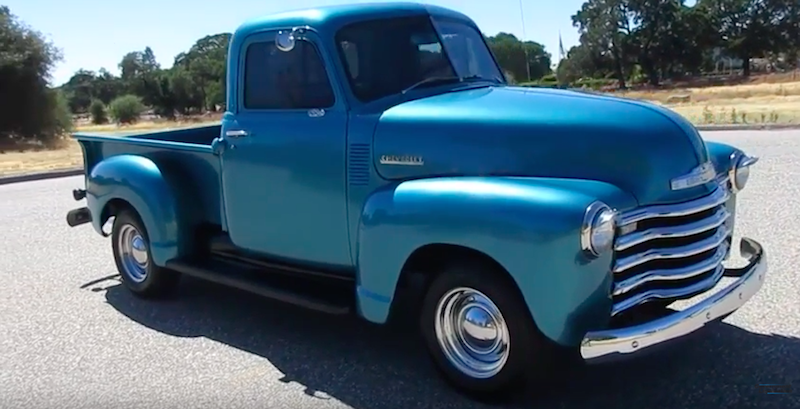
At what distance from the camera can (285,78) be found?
4.87 m

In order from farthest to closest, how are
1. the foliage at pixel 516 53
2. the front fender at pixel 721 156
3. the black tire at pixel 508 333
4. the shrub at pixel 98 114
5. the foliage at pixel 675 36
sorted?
the foliage at pixel 675 36
the shrub at pixel 98 114
the foliage at pixel 516 53
the front fender at pixel 721 156
the black tire at pixel 508 333

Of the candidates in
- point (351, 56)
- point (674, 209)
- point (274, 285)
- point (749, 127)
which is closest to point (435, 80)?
point (351, 56)

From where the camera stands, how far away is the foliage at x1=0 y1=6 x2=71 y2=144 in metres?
30.6

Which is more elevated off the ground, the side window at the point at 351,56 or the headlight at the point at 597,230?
the side window at the point at 351,56

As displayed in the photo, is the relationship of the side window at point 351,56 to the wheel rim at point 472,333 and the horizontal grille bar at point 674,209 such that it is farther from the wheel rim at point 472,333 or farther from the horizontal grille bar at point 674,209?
the horizontal grille bar at point 674,209

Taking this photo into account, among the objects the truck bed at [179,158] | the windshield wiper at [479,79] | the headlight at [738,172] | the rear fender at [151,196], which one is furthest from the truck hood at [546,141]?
the rear fender at [151,196]

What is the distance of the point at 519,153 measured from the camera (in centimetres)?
385

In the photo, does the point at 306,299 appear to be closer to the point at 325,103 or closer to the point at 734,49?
the point at 325,103

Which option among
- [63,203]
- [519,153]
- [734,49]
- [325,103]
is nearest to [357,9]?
[325,103]

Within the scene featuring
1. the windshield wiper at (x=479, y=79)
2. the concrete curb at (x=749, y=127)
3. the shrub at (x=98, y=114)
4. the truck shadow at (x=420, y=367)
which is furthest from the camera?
the shrub at (x=98, y=114)

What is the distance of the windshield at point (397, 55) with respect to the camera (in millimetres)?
4582

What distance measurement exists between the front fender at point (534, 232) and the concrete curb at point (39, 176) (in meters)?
14.5

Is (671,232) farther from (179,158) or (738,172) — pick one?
(179,158)

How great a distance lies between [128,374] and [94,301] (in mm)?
1825
